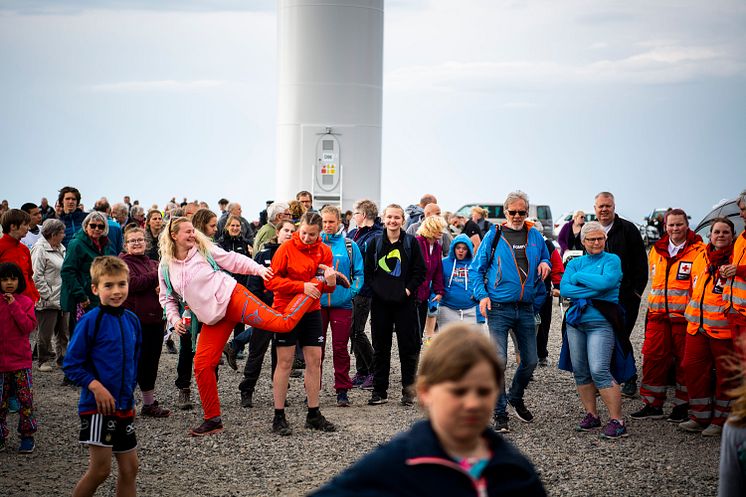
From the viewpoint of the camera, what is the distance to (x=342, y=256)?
30.9 feet

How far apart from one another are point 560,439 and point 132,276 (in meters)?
4.31

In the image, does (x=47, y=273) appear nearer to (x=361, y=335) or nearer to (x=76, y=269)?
(x=76, y=269)

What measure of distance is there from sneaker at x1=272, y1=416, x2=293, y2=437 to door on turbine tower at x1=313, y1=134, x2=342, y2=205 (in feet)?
46.0

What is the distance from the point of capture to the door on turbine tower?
2156cm

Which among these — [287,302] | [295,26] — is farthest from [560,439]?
[295,26]

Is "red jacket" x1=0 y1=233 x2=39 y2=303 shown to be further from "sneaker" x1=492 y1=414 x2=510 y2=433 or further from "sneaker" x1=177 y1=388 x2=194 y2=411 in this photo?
"sneaker" x1=492 y1=414 x2=510 y2=433

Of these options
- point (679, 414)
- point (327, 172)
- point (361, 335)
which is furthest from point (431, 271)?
point (327, 172)

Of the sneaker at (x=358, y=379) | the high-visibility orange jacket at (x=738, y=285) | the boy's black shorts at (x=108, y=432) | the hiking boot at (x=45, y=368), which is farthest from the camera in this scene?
the hiking boot at (x=45, y=368)

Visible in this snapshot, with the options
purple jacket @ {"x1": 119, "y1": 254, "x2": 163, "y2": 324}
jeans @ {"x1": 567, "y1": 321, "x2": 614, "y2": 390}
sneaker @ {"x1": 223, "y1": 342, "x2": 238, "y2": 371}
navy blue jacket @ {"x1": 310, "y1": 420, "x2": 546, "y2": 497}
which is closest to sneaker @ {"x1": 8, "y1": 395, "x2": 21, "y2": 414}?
purple jacket @ {"x1": 119, "y1": 254, "x2": 163, "y2": 324}

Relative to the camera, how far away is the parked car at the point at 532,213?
118 ft

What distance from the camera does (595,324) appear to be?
7879mm

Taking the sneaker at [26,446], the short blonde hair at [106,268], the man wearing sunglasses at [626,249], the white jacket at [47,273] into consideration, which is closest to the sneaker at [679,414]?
the man wearing sunglasses at [626,249]

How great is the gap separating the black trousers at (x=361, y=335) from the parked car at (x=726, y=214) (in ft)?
14.3

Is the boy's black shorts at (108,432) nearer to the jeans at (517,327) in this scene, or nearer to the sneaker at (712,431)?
the jeans at (517,327)
